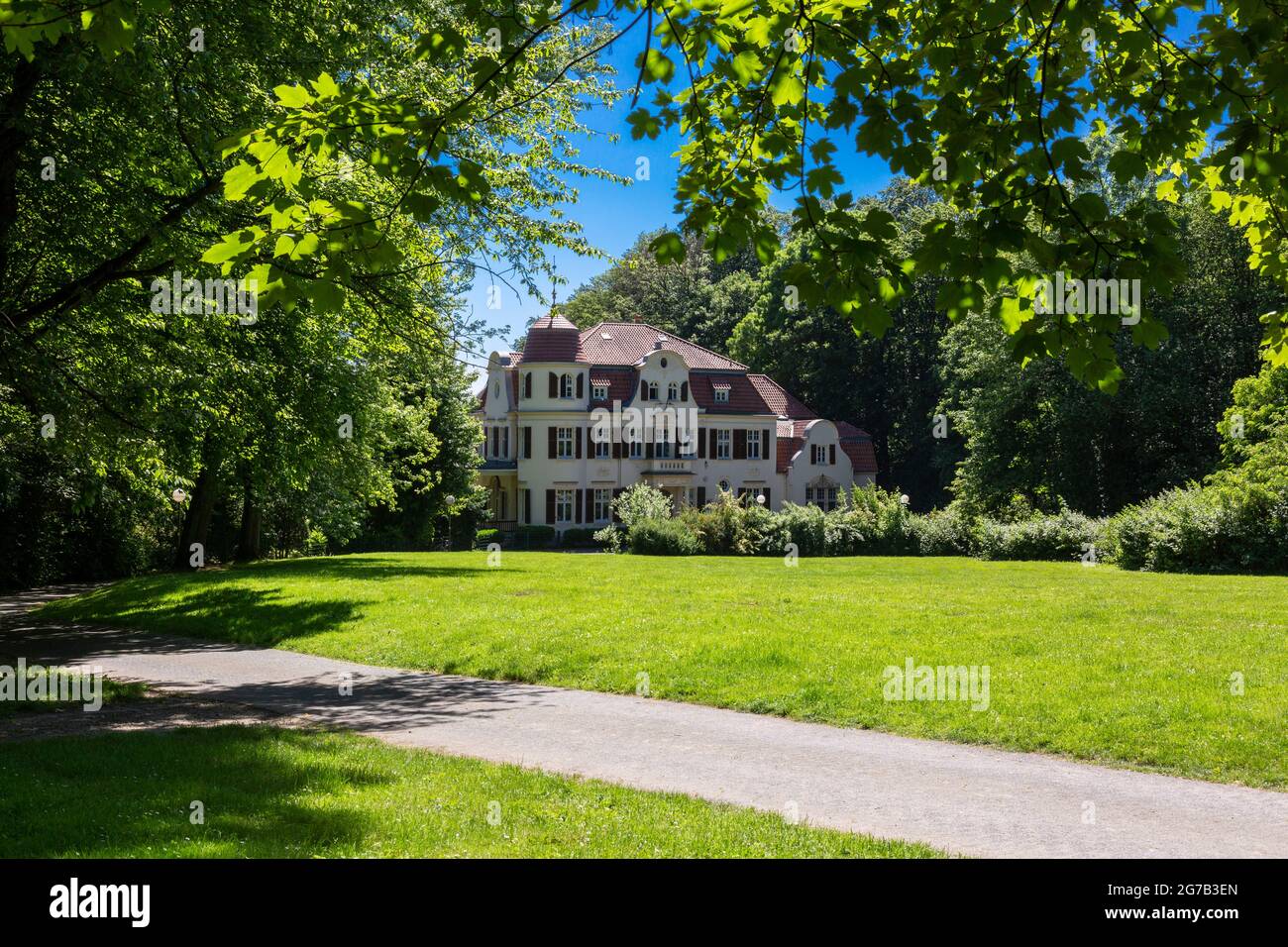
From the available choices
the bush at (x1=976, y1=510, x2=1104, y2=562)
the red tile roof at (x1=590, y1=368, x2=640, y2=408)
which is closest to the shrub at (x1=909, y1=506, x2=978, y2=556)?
the bush at (x1=976, y1=510, x2=1104, y2=562)

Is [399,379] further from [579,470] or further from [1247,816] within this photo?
[579,470]

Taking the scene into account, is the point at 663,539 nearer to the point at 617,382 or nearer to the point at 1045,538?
the point at 1045,538

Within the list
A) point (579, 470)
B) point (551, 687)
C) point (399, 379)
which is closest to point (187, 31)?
point (551, 687)

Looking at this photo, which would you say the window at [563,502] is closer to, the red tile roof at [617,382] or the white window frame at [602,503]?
the white window frame at [602,503]

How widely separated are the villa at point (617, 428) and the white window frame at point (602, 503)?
2.3 inches

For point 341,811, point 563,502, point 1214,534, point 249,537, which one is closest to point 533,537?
point 563,502

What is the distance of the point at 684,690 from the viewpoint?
37.7ft

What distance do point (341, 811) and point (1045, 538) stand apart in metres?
29.6

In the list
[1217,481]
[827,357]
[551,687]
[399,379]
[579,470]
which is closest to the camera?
[551,687]

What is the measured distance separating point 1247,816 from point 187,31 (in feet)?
42.1

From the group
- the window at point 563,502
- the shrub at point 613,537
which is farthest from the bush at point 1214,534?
the window at point 563,502

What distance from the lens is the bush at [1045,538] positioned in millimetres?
31625

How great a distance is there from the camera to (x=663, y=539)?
35.0 metres

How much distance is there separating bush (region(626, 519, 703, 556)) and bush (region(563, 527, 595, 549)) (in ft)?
47.4
